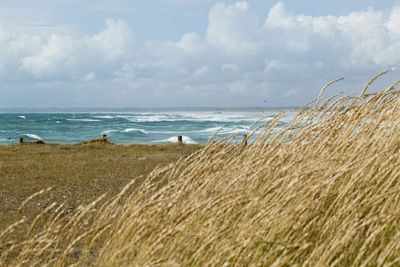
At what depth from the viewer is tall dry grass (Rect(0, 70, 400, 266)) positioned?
2.41m

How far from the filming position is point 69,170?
1236cm

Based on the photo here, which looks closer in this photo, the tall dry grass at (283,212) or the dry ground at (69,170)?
the tall dry grass at (283,212)

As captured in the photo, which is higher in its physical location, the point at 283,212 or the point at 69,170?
the point at 283,212

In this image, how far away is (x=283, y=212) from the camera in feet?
7.96

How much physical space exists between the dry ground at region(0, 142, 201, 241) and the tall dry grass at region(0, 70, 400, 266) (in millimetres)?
2908

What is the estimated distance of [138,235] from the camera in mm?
2820

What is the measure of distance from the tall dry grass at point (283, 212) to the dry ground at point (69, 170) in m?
2.91

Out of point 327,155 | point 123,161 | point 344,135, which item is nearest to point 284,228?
point 327,155

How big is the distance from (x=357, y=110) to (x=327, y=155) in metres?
0.86

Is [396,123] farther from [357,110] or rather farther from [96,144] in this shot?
[96,144]

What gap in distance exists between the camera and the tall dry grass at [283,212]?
94.7 inches

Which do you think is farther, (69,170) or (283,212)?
(69,170)

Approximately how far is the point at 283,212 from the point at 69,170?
35.4 ft

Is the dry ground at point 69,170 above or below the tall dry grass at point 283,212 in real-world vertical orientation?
below
